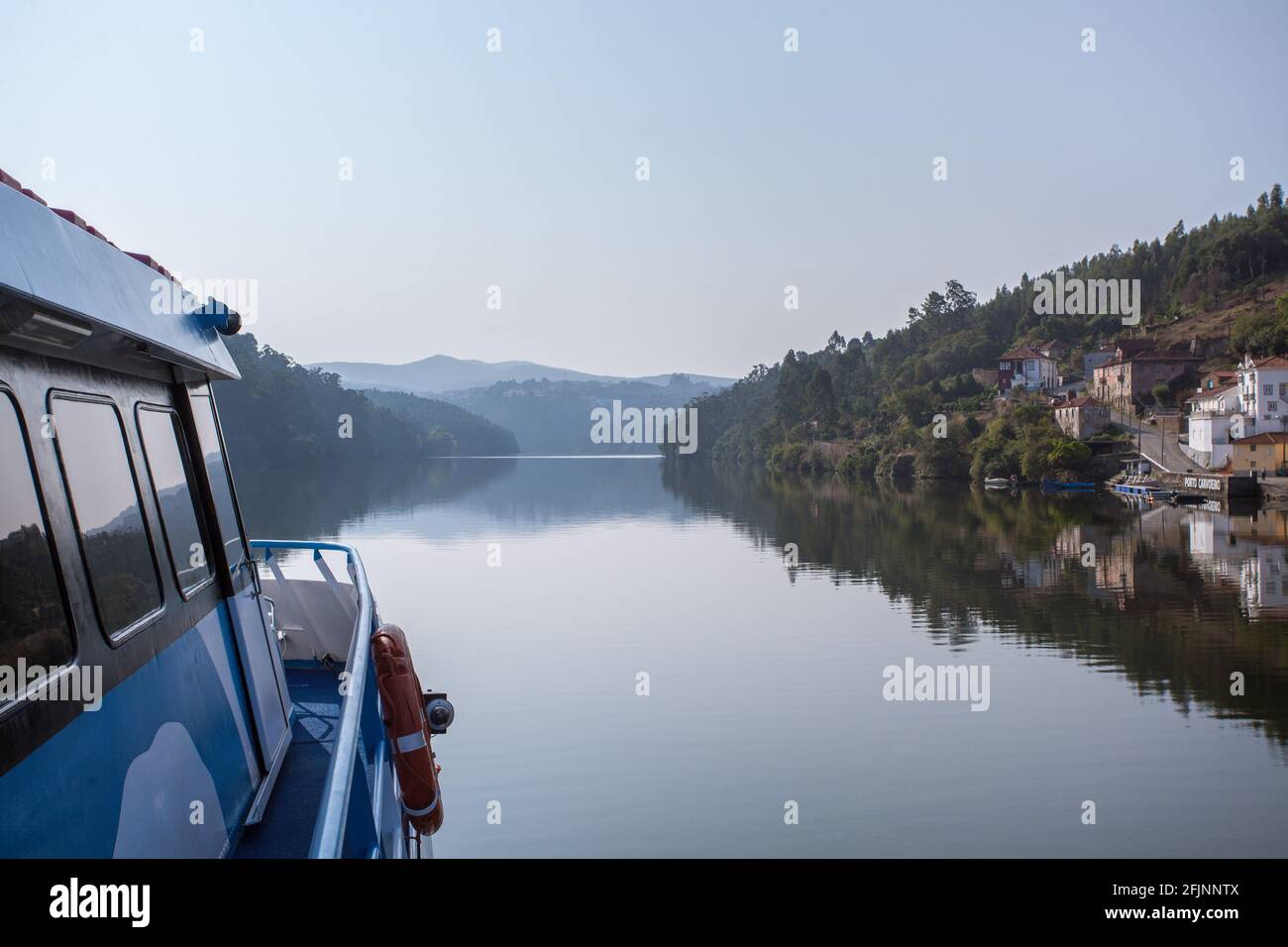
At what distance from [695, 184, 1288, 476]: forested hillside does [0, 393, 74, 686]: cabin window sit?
275 ft

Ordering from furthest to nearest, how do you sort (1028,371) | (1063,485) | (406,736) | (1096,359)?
(1096,359), (1028,371), (1063,485), (406,736)

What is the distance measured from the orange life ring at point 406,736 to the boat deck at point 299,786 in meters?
0.43

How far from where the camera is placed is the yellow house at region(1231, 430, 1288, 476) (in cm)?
6712

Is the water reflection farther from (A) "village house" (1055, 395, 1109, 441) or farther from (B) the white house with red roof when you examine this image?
(A) "village house" (1055, 395, 1109, 441)

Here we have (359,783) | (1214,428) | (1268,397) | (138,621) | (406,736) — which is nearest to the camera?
(138,621)

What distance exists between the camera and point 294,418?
12812cm

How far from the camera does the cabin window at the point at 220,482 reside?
6039mm

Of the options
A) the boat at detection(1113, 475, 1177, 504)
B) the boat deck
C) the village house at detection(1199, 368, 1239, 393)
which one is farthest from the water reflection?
the village house at detection(1199, 368, 1239, 393)

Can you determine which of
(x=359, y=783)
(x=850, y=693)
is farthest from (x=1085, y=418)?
(x=359, y=783)

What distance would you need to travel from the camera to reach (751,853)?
11.8 metres

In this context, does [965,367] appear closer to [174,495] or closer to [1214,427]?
[1214,427]

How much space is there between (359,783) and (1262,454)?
246 feet

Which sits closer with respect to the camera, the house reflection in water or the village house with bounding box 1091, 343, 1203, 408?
the house reflection in water
